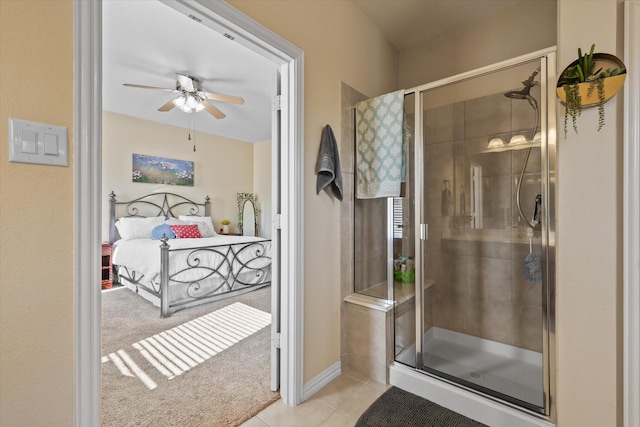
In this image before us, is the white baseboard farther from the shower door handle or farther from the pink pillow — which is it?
the pink pillow

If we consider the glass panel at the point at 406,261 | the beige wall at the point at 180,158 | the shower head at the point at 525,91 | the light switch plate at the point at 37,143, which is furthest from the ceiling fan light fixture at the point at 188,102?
the shower head at the point at 525,91

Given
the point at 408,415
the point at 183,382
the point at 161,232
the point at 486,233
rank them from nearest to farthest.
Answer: the point at 408,415, the point at 183,382, the point at 486,233, the point at 161,232

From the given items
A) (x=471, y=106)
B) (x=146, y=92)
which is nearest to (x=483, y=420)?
(x=471, y=106)

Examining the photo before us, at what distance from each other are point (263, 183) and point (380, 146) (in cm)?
478

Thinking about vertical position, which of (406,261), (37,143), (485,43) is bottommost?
(406,261)

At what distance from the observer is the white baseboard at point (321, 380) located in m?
1.88

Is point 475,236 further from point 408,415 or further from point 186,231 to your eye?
point 186,231

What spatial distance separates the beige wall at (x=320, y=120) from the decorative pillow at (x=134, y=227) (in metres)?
3.81

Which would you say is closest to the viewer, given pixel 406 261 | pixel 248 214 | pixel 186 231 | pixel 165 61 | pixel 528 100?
pixel 528 100

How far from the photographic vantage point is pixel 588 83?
128 cm

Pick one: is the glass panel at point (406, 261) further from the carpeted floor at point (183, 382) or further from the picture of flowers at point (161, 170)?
the picture of flowers at point (161, 170)

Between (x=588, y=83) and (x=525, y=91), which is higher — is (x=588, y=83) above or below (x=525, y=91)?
below

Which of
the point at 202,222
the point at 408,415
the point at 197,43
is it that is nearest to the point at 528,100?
the point at 408,415

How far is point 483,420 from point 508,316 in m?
0.94
